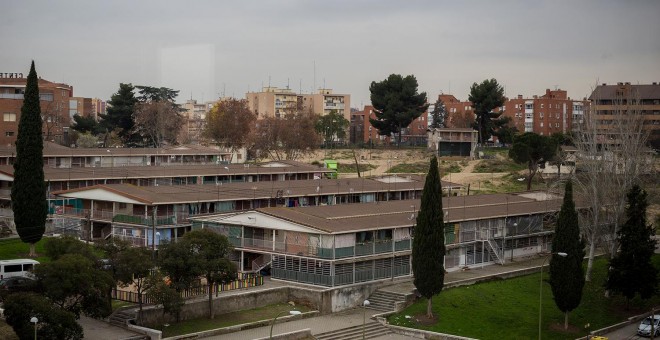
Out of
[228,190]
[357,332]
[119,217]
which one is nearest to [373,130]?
[228,190]

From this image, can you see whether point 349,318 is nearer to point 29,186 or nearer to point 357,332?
point 357,332

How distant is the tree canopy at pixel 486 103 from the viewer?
106 metres

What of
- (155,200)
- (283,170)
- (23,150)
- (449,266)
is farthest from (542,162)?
(23,150)

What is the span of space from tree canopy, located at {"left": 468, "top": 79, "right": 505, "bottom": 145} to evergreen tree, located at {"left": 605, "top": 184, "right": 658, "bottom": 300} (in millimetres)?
61727

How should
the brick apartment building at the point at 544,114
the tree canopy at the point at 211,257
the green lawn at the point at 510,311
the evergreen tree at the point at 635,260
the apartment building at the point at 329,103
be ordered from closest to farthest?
1. the tree canopy at the point at 211,257
2. the green lawn at the point at 510,311
3. the evergreen tree at the point at 635,260
4. the brick apartment building at the point at 544,114
5. the apartment building at the point at 329,103

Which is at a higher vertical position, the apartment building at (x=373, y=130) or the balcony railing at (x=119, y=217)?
the apartment building at (x=373, y=130)

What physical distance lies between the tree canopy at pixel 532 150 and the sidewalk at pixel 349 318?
97.1 ft

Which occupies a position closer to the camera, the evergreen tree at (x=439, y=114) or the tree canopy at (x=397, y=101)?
the tree canopy at (x=397, y=101)

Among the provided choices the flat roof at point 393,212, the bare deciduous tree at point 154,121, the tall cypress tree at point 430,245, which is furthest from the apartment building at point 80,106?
the tall cypress tree at point 430,245

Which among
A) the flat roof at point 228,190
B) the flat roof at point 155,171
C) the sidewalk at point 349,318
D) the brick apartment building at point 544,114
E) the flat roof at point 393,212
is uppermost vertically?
the brick apartment building at point 544,114

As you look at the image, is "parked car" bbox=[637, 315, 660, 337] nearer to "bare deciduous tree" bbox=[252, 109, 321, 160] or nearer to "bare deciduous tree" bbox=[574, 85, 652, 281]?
"bare deciduous tree" bbox=[574, 85, 652, 281]

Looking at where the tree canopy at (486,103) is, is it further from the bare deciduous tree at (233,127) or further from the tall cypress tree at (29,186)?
the tall cypress tree at (29,186)

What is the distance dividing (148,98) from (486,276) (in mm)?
88399

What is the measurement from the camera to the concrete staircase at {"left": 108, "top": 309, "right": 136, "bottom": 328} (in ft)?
121
